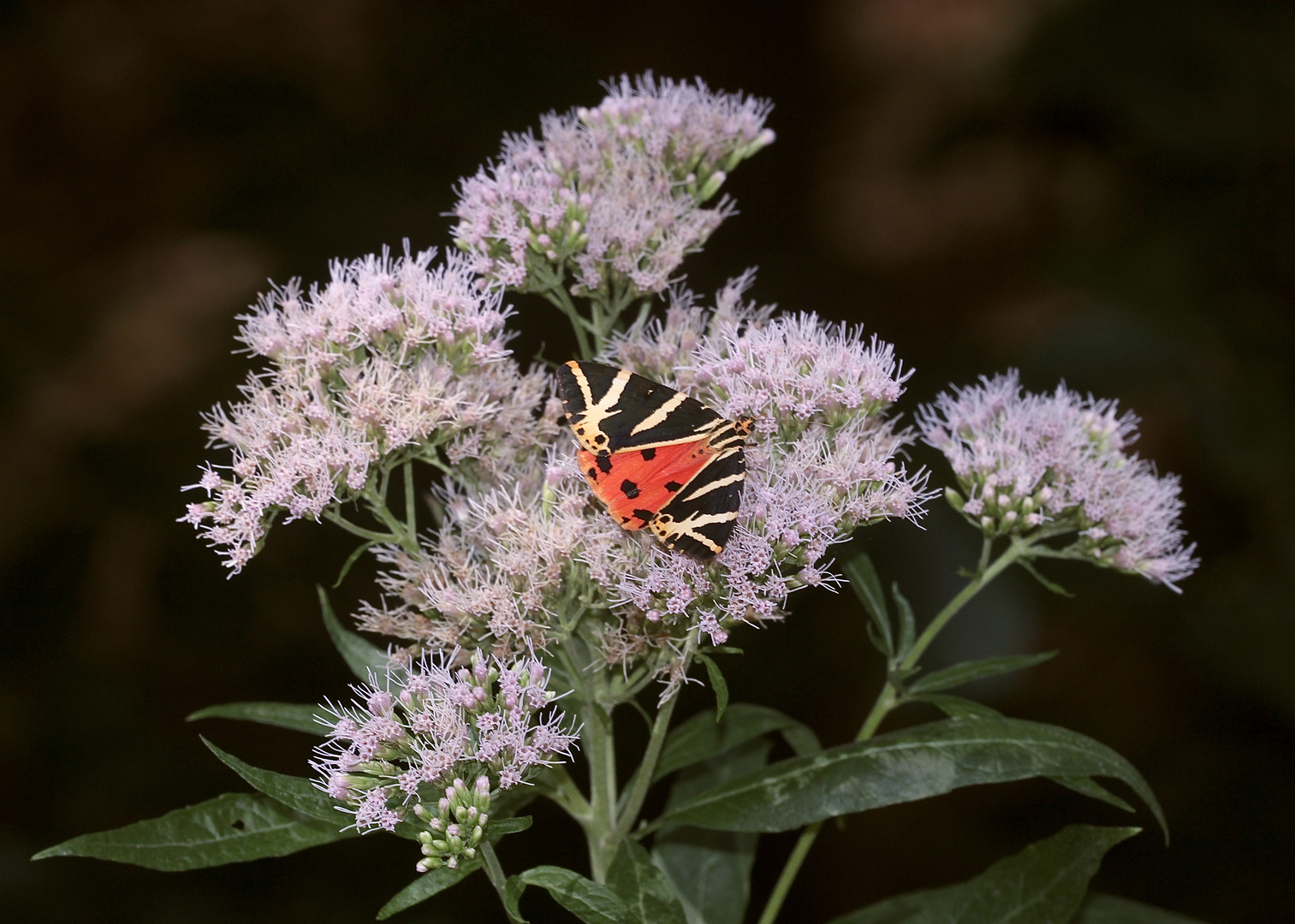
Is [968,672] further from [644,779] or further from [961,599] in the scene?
[644,779]

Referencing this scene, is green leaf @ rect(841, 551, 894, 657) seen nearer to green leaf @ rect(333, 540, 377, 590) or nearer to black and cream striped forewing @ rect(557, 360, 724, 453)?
black and cream striped forewing @ rect(557, 360, 724, 453)

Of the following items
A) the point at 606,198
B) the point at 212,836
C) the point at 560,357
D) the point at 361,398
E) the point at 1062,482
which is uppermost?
the point at 560,357

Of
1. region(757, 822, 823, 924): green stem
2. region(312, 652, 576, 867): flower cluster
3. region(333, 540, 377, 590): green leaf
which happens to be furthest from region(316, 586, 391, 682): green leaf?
region(757, 822, 823, 924): green stem

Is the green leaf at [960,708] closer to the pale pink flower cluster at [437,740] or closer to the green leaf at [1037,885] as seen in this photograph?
the green leaf at [1037,885]

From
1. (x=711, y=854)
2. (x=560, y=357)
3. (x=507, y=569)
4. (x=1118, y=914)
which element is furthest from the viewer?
(x=560, y=357)

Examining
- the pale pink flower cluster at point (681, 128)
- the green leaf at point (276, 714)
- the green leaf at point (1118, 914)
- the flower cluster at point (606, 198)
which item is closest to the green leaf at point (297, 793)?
the green leaf at point (276, 714)

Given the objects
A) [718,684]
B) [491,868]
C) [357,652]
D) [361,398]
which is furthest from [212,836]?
[718,684]
